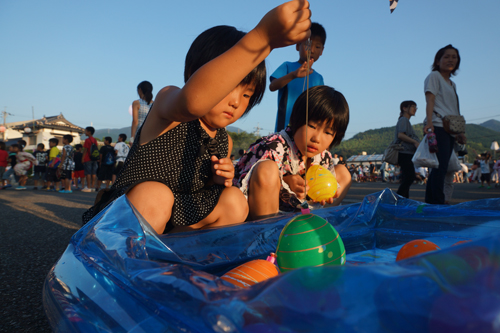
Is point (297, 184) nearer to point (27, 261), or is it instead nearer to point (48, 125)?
point (27, 261)

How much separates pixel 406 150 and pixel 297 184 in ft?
8.11

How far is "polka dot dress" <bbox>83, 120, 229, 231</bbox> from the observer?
149 cm

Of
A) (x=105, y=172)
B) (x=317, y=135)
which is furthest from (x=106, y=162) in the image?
(x=317, y=135)

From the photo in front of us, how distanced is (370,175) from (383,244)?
20.7 m

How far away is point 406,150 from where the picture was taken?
3955 millimetres

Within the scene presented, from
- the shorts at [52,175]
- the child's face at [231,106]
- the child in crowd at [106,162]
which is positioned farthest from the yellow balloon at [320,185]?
the shorts at [52,175]

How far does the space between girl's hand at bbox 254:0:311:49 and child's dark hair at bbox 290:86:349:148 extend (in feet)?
3.46

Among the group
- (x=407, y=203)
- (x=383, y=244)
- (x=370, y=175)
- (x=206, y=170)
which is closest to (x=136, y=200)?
(x=206, y=170)

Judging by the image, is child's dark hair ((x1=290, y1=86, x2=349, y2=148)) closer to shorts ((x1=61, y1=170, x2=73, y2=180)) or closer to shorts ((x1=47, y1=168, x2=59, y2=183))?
shorts ((x1=61, y1=170, x2=73, y2=180))

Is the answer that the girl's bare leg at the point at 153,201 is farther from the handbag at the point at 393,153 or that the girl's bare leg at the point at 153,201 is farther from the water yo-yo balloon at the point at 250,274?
the handbag at the point at 393,153

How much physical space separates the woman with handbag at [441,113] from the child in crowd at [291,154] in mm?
1305

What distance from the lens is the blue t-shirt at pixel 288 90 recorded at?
272cm

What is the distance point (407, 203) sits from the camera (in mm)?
1672

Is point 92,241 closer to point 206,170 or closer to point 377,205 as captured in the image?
point 206,170
